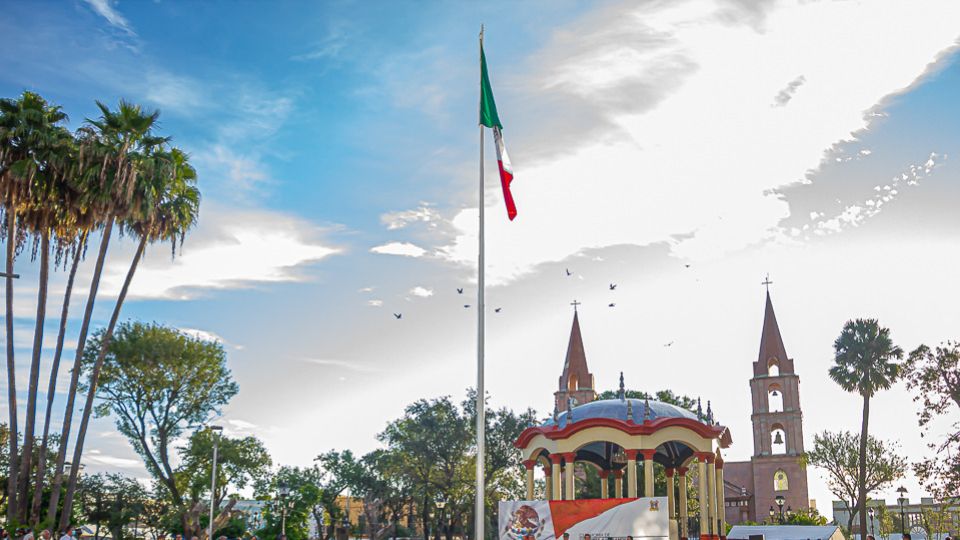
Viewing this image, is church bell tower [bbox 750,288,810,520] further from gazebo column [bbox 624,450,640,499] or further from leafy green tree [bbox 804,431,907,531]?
gazebo column [bbox 624,450,640,499]

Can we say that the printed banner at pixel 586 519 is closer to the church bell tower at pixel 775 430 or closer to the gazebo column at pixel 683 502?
the gazebo column at pixel 683 502

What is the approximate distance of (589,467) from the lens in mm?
59750

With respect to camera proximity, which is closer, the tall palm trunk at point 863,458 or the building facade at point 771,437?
the tall palm trunk at point 863,458

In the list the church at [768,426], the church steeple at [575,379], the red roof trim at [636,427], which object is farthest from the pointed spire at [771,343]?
the red roof trim at [636,427]

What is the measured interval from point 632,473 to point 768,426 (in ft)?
172

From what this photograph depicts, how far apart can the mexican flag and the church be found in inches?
2265

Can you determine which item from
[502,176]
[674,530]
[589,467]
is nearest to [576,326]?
[589,467]

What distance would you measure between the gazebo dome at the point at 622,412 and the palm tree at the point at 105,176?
61.0 ft

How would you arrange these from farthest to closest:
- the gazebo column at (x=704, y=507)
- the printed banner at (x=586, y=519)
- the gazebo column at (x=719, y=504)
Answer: the gazebo column at (x=719, y=504), the gazebo column at (x=704, y=507), the printed banner at (x=586, y=519)

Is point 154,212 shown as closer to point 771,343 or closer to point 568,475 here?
point 568,475

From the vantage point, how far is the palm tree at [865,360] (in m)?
48.2

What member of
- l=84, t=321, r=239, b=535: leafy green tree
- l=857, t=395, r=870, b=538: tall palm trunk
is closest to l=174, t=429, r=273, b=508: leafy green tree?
l=84, t=321, r=239, b=535: leafy green tree

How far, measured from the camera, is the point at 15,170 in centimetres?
2891

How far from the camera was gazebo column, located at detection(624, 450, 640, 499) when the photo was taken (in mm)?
28594
